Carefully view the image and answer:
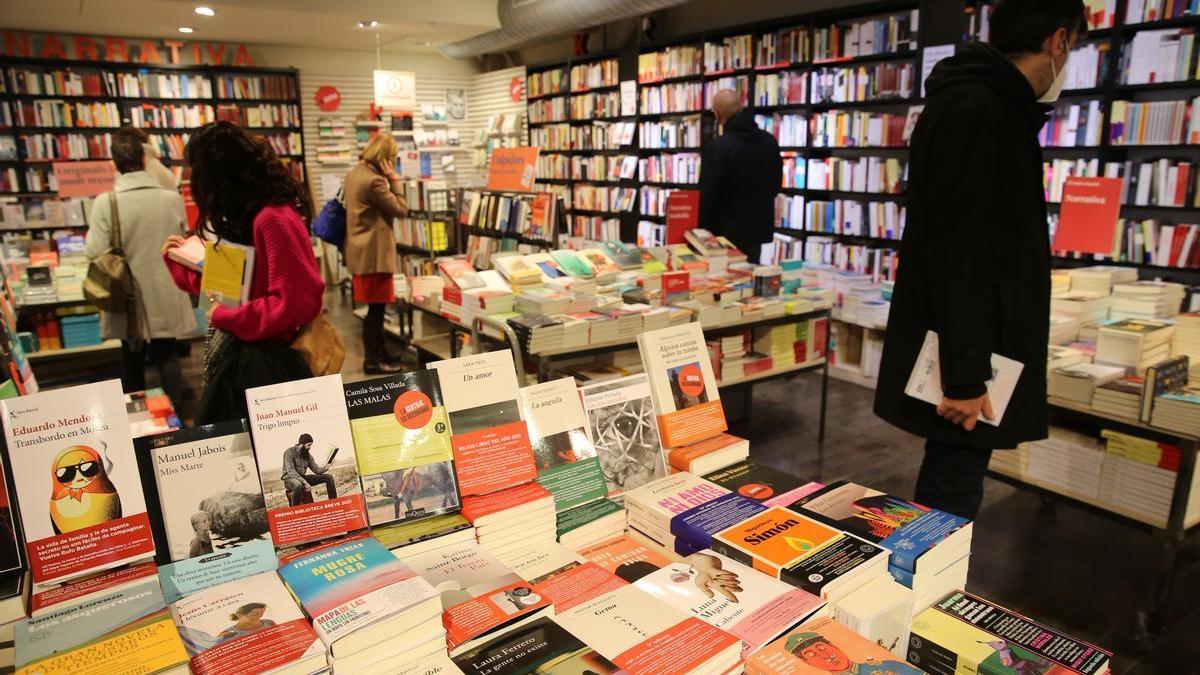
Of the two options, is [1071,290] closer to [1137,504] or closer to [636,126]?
[1137,504]

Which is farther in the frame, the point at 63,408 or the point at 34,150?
the point at 34,150

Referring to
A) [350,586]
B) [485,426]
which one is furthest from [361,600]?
[485,426]

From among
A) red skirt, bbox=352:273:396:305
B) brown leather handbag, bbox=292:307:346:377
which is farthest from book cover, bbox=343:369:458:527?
red skirt, bbox=352:273:396:305

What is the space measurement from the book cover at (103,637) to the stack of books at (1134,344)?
324cm

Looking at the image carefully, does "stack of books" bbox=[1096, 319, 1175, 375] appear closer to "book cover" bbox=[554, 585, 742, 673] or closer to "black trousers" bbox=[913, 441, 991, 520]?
"black trousers" bbox=[913, 441, 991, 520]

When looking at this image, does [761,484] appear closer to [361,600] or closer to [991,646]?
[991,646]

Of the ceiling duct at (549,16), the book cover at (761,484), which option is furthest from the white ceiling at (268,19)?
the book cover at (761,484)

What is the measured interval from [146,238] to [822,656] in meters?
4.32

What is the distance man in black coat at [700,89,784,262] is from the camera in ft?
16.2

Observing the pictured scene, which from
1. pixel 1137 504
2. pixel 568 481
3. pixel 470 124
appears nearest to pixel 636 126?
pixel 470 124

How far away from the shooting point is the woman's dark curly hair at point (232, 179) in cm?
226

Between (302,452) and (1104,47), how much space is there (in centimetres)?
526

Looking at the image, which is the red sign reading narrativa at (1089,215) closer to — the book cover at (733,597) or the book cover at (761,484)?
the book cover at (761,484)

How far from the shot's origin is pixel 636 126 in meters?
8.13
